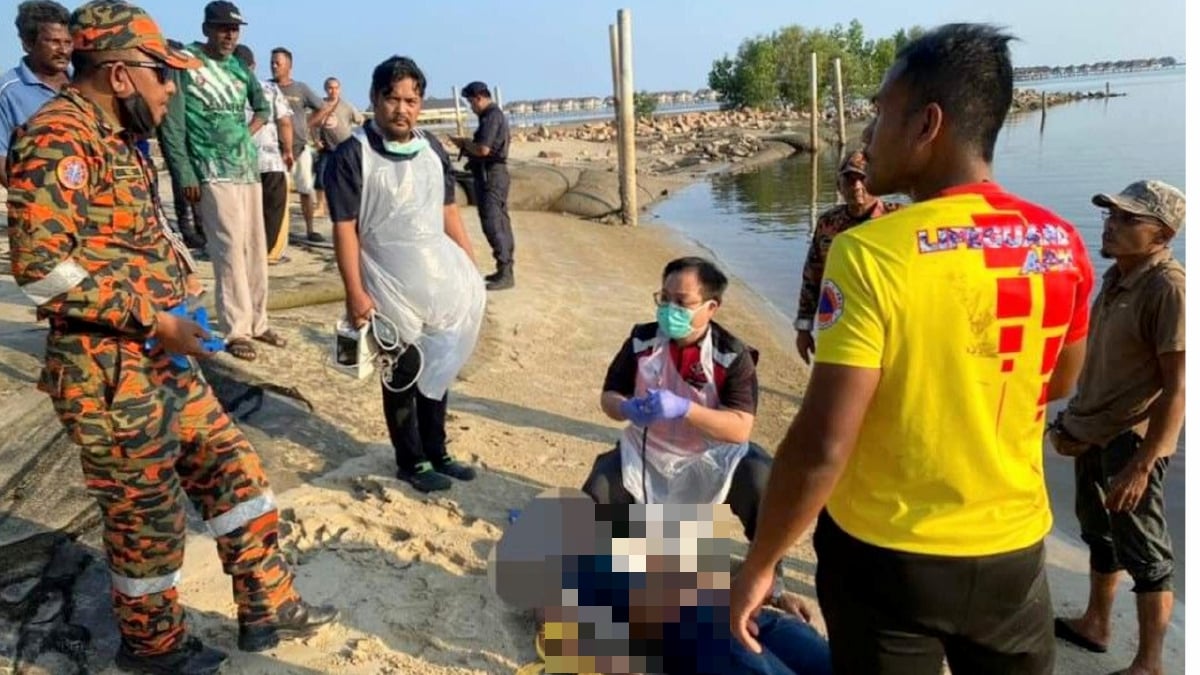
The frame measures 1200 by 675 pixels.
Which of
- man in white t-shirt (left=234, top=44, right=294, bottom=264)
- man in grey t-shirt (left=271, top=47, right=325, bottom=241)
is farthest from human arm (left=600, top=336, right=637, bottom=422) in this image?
man in grey t-shirt (left=271, top=47, right=325, bottom=241)

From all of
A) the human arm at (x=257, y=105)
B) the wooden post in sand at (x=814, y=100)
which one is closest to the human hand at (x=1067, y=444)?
the human arm at (x=257, y=105)

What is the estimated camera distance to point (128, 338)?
7.90ft

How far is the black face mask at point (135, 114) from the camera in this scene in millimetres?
2410

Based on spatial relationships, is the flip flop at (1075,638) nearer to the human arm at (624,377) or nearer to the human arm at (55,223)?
the human arm at (624,377)

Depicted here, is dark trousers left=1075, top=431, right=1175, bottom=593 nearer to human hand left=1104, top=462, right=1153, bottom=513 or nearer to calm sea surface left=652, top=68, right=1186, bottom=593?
human hand left=1104, top=462, right=1153, bottom=513

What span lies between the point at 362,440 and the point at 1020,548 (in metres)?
3.53

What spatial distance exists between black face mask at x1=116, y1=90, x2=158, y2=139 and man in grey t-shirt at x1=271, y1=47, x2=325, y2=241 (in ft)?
20.3

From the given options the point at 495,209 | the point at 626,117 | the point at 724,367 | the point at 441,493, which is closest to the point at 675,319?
the point at 724,367

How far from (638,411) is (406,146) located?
1.58 metres

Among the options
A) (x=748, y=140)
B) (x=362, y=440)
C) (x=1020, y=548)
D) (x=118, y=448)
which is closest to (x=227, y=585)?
(x=118, y=448)

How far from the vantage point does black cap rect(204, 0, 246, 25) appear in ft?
16.5

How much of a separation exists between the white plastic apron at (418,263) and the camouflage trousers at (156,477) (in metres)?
1.22

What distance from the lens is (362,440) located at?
456 cm

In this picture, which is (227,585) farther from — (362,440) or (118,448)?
(362,440)
